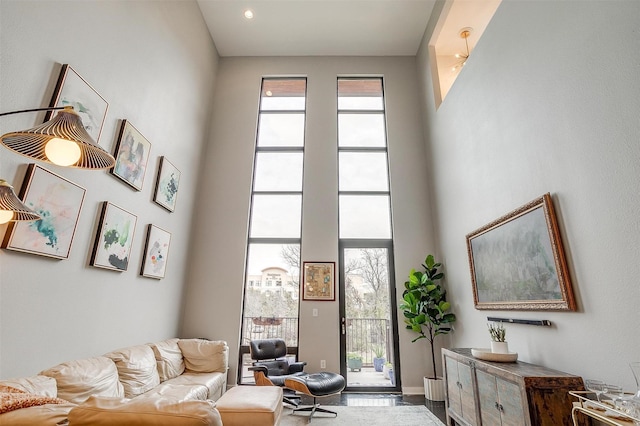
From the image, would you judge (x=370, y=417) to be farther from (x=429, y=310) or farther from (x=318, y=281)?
(x=318, y=281)

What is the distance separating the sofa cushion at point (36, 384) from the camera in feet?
Result: 6.33

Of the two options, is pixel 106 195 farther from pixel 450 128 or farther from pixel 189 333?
pixel 450 128

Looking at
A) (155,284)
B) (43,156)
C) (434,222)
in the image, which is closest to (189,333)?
(155,284)

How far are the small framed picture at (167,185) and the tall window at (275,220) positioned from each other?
145 cm

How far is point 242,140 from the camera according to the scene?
593cm

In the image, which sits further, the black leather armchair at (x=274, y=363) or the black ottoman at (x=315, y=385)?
the black leather armchair at (x=274, y=363)

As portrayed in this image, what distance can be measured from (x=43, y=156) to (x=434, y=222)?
16.6ft

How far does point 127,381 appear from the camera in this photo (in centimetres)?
292

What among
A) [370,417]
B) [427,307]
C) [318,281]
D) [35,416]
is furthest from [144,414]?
[427,307]

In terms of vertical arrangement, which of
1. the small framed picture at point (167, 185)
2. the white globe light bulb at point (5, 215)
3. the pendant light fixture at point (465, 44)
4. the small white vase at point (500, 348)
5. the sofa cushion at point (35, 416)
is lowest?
the sofa cushion at point (35, 416)

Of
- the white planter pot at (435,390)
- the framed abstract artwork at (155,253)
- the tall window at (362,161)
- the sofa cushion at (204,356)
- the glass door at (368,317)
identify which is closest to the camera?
the framed abstract artwork at (155,253)

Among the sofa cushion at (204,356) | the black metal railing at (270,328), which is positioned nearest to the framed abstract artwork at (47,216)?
the sofa cushion at (204,356)

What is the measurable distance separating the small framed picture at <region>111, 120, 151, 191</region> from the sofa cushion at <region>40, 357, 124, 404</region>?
6.03ft

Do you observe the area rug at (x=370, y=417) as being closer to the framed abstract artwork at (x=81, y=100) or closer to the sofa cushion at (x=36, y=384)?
the sofa cushion at (x=36, y=384)
